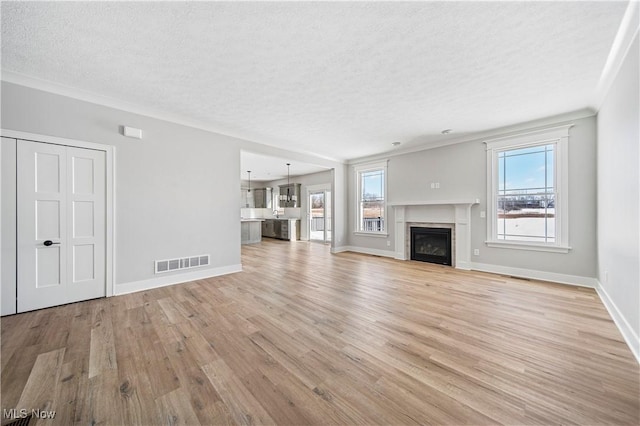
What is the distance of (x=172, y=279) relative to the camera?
155 inches

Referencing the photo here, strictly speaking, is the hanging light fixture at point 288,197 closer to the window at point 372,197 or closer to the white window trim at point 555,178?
the window at point 372,197

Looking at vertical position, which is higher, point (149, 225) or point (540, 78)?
point (540, 78)

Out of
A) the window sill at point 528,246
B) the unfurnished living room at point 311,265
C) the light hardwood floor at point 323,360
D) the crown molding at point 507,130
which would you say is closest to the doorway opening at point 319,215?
the crown molding at point 507,130

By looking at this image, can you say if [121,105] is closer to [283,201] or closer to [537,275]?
[283,201]

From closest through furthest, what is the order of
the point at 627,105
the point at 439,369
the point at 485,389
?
1. the point at 485,389
2. the point at 439,369
3. the point at 627,105

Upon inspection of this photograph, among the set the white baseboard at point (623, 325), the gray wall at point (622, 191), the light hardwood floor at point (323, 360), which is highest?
the gray wall at point (622, 191)

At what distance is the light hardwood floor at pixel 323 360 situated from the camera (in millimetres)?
1439

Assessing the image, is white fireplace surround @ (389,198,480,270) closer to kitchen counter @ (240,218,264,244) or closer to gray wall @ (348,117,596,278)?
gray wall @ (348,117,596,278)

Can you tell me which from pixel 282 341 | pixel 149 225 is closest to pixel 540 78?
pixel 282 341

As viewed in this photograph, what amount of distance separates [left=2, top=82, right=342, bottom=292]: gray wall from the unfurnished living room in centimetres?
3

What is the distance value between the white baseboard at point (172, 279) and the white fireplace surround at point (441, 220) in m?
3.79

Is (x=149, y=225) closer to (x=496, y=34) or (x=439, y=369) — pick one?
(x=439, y=369)

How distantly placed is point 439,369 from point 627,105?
296 centimetres

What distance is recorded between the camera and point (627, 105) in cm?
231
